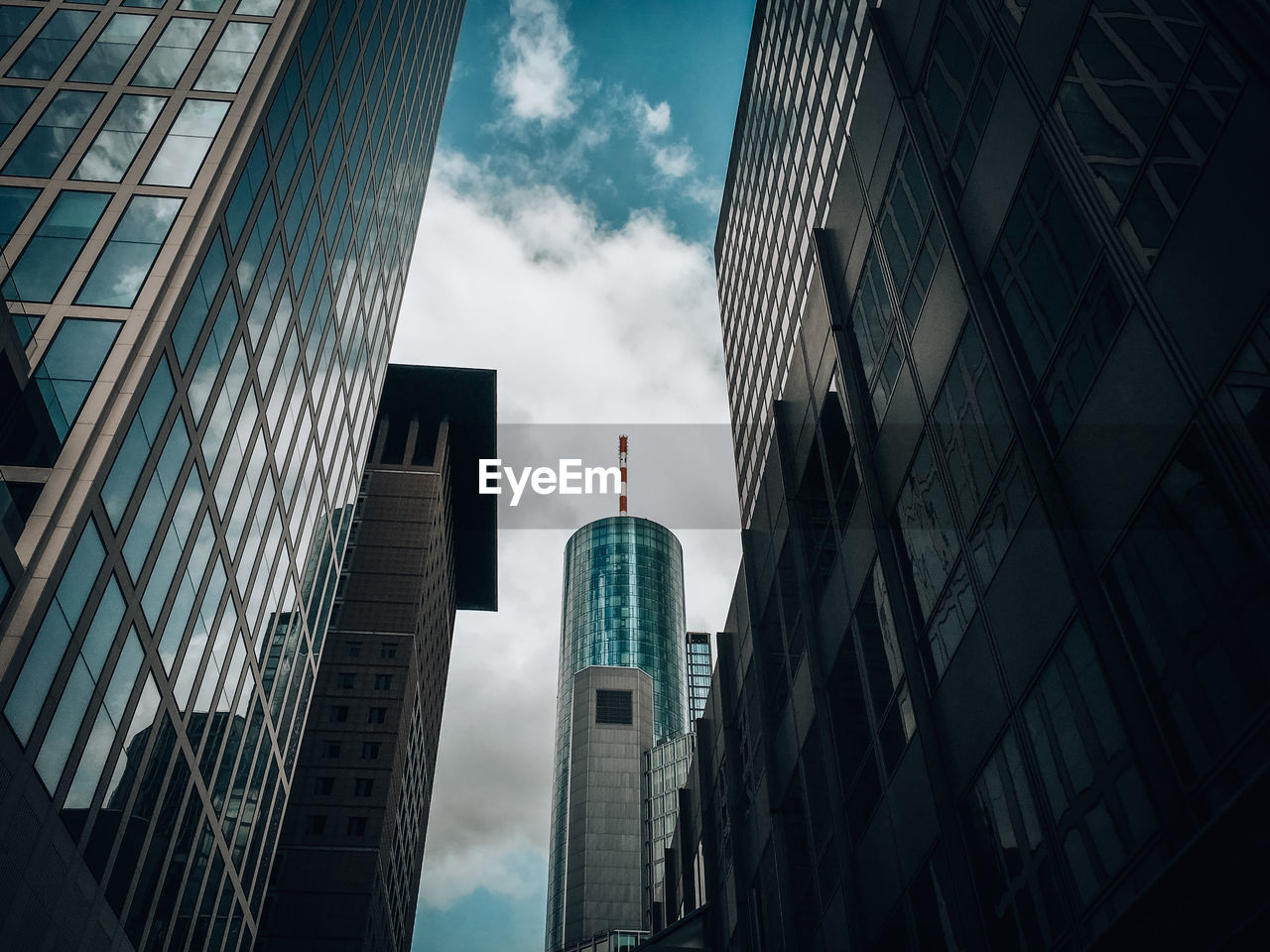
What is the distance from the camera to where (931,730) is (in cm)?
1784

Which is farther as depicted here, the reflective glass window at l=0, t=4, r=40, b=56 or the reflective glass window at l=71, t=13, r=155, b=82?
the reflective glass window at l=71, t=13, r=155, b=82

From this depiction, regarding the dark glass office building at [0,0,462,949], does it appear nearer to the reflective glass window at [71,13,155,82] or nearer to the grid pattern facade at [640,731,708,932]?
the reflective glass window at [71,13,155,82]

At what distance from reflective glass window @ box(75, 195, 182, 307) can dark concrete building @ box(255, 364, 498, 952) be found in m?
58.1

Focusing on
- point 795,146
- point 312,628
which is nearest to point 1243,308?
point 795,146

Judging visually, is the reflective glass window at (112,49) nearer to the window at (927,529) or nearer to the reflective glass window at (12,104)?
the reflective glass window at (12,104)

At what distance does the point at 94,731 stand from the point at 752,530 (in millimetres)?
21852

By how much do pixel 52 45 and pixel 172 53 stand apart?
353 cm

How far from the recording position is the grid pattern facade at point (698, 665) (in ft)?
552

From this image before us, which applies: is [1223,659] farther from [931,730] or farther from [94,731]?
[94,731]

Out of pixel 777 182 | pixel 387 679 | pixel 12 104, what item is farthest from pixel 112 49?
pixel 387 679

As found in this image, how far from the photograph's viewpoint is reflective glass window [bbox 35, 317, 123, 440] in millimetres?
22828

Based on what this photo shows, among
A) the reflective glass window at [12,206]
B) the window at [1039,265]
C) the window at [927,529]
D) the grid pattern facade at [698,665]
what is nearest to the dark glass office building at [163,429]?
the reflective glass window at [12,206]

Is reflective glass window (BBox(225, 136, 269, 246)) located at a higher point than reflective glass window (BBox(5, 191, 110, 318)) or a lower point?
higher

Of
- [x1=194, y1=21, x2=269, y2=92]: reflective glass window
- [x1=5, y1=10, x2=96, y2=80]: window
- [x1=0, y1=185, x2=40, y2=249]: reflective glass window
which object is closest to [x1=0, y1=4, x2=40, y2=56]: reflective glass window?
[x1=5, y1=10, x2=96, y2=80]: window
